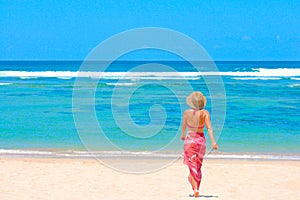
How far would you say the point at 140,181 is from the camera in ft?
25.3

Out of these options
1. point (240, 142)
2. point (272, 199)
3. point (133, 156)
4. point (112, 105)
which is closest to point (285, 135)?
point (240, 142)

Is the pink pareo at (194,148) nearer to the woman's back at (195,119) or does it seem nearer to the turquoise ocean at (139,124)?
the woman's back at (195,119)

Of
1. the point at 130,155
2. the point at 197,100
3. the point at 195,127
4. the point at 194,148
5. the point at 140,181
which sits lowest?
the point at 140,181

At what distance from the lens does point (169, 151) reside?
11336mm

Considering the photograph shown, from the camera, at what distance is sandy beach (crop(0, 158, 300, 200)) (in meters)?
6.86

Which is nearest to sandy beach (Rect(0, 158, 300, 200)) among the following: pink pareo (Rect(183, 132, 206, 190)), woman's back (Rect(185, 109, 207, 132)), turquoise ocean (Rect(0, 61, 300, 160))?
pink pareo (Rect(183, 132, 206, 190))

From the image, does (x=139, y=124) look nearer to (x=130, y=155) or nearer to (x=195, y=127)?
(x=130, y=155)

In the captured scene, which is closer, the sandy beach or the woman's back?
the woman's back

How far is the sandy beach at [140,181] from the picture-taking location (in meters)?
6.86

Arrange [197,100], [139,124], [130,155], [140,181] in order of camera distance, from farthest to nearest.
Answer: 1. [139,124]
2. [130,155]
3. [140,181]
4. [197,100]

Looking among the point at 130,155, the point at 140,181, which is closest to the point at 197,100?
the point at 140,181

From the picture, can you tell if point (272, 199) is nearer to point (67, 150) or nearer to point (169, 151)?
point (169, 151)

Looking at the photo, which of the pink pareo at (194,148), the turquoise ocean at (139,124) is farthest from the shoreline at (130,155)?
the pink pareo at (194,148)

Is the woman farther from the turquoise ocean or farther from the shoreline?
the turquoise ocean
